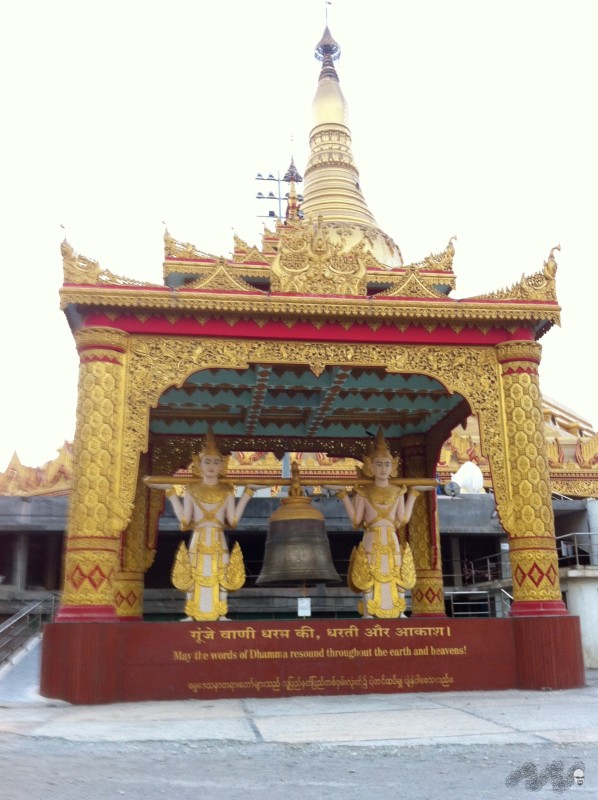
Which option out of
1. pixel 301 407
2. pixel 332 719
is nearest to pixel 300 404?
pixel 301 407

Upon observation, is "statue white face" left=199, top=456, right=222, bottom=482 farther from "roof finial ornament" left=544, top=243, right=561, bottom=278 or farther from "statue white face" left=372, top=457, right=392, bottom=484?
"roof finial ornament" left=544, top=243, right=561, bottom=278

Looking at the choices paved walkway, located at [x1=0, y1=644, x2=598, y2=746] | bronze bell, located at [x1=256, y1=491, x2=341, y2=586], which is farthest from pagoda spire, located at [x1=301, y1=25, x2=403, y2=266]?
paved walkway, located at [x1=0, y1=644, x2=598, y2=746]

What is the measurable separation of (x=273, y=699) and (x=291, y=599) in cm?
1126

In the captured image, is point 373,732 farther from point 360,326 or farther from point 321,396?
point 321,396

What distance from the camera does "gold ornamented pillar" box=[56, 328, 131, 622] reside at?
10.6 meters

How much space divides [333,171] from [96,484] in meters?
10.0

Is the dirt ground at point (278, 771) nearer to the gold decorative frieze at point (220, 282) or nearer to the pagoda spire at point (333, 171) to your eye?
the gold decorative frieze at point (220, 282)

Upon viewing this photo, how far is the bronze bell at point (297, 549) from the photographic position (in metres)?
11.8

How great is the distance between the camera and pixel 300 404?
15055mm

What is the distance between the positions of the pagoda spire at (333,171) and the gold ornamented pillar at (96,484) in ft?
21.9

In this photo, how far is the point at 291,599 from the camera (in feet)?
70.8

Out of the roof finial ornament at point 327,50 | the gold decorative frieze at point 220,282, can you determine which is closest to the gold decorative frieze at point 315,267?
the gold decorative frieze at point 220,282

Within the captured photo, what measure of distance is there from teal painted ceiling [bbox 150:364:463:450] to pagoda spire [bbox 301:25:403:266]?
128 inches

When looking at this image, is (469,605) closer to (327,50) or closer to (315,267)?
(315,267)
